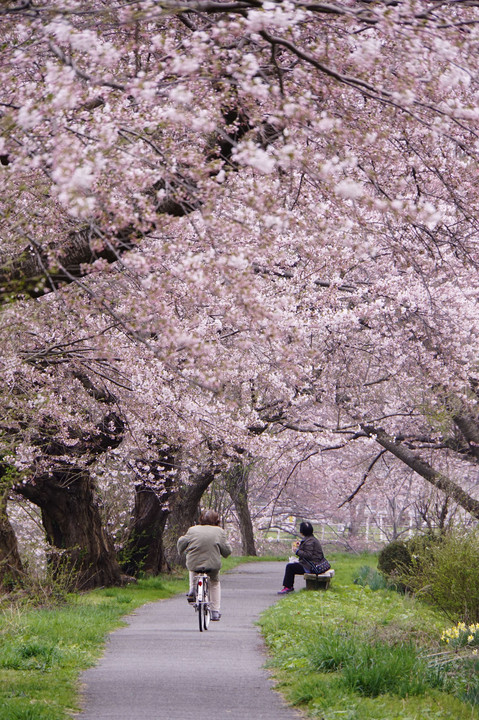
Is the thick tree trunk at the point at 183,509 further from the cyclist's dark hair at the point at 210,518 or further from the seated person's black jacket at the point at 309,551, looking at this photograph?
the cyclist's dark hair at the point at 210,518

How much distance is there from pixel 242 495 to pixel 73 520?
16.6 meters

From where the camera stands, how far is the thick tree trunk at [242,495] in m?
30.7

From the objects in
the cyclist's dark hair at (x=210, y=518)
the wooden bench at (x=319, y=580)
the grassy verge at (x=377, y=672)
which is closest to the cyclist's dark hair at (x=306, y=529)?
the wooden bench at (x=319, y=580)

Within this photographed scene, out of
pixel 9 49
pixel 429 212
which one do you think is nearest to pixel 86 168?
pixel 9 49

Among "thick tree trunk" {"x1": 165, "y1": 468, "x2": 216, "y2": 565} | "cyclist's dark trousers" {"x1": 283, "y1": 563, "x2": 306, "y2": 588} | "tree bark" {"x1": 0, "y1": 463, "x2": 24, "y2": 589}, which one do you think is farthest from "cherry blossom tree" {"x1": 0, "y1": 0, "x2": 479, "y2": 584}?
"thick tree trunk" {"x1": 165, "y1": 468, "x2": 216, "y2": 565}

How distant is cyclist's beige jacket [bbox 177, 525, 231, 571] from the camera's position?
488 inches


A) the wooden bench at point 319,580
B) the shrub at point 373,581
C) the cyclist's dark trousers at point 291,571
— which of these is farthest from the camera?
the cyclist's dark trousers at point 291,571

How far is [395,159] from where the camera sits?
727 cm

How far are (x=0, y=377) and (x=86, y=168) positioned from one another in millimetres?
6570

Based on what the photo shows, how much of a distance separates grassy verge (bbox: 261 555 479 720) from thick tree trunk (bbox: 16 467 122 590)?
656 centimetres

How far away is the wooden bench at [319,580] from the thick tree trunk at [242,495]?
410 inches

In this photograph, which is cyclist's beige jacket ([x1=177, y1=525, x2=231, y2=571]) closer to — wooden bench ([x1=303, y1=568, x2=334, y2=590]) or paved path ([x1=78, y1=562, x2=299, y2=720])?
paved path ([x1=78, y1=562, x2=299, y2=720])

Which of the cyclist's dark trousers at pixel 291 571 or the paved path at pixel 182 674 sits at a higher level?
the paved path at pixel 182 674

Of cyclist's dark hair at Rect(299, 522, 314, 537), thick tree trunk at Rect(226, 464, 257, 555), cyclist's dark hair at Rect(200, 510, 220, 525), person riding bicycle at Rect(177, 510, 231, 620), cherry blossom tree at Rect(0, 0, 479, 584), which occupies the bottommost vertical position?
thick tree trunk at Rect(226, 464, 257, 555)
